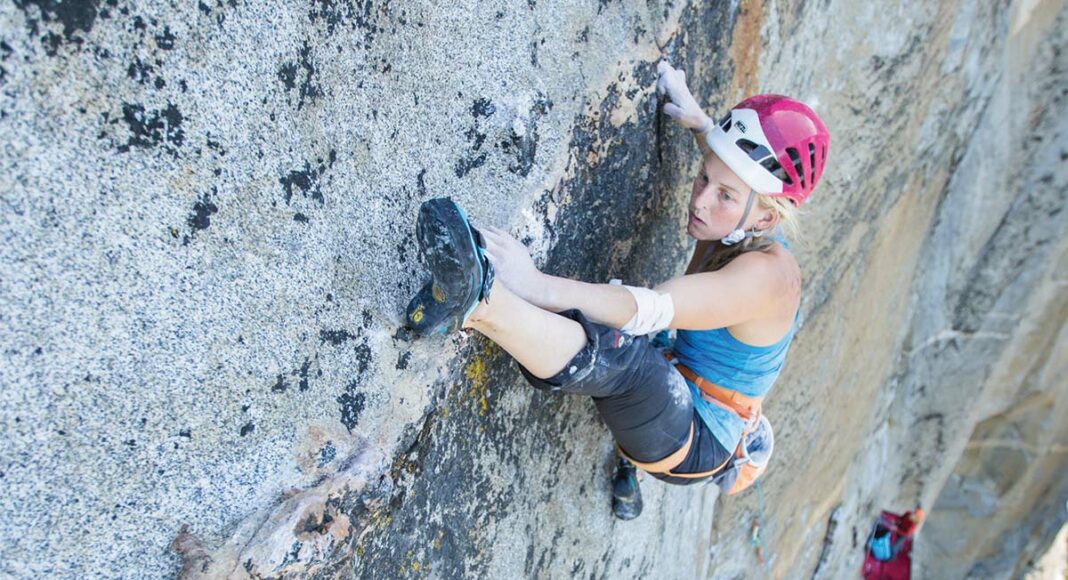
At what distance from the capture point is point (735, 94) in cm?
289

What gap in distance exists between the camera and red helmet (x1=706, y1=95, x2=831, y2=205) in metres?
2.23

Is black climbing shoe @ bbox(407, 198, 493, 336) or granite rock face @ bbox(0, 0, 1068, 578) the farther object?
black climbing shoe @ bbox(407, 198, 493, 336)

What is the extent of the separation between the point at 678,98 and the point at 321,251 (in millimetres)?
1317

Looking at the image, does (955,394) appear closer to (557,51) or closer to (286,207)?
(557,51)

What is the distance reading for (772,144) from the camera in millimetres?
2223

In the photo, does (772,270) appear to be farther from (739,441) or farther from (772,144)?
(739,441)

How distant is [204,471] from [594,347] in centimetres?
89

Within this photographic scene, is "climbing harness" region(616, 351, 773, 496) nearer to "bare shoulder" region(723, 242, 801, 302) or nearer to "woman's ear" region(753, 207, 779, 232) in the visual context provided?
"bare shoulder" region(723, 242, 801, 302)

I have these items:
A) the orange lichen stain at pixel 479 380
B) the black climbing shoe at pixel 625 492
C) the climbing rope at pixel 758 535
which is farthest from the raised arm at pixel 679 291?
the climbing rope at pixel 758 535

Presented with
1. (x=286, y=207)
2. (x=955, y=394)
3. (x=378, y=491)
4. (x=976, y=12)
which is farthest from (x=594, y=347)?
(x=955, y=394)

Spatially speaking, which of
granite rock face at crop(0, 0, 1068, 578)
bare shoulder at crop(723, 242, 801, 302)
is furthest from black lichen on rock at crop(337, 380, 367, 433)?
bare shoulder at crop(723, 242, 801, 302)

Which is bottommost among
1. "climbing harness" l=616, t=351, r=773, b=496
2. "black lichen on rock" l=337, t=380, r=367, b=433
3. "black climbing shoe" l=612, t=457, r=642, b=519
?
"black climbing shoe" l=612, t=457, r=642, b=519

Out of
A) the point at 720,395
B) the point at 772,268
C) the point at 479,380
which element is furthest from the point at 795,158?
the point at 479,380

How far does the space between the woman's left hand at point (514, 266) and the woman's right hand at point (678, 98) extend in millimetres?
838
